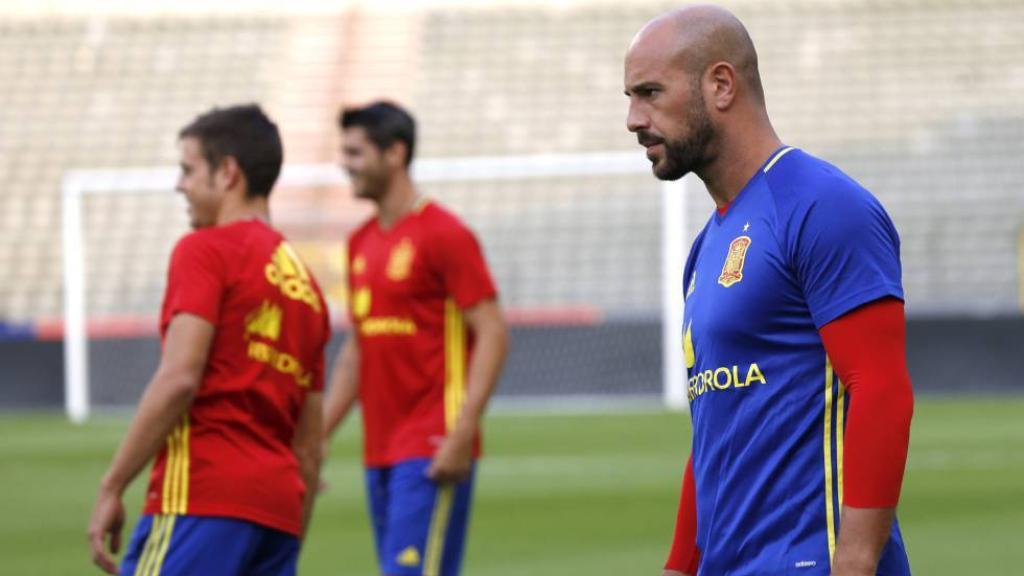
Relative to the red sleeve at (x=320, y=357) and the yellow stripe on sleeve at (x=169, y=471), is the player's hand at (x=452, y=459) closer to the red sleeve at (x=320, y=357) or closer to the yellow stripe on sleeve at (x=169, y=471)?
the red sleeve at (x=320, y=357)

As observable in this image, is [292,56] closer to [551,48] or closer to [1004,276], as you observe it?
[551,48]

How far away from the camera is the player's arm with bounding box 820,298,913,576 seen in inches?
113

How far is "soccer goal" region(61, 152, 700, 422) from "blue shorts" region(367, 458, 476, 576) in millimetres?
14975

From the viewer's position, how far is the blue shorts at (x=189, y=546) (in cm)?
422

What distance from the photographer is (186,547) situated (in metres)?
4.24

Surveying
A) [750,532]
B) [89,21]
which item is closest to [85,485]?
[750,532]

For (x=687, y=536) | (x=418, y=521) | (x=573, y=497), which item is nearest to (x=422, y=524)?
(x=418, y=521)

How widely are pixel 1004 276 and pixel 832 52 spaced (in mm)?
5701

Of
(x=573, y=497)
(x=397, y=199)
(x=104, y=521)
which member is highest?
(x=397, y=199)

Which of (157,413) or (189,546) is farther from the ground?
(157,413)

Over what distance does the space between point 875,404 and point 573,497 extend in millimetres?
10147

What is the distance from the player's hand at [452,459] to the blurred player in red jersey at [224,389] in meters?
1.28

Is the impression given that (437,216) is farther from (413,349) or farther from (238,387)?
(238,387)

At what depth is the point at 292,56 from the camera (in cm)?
3053
